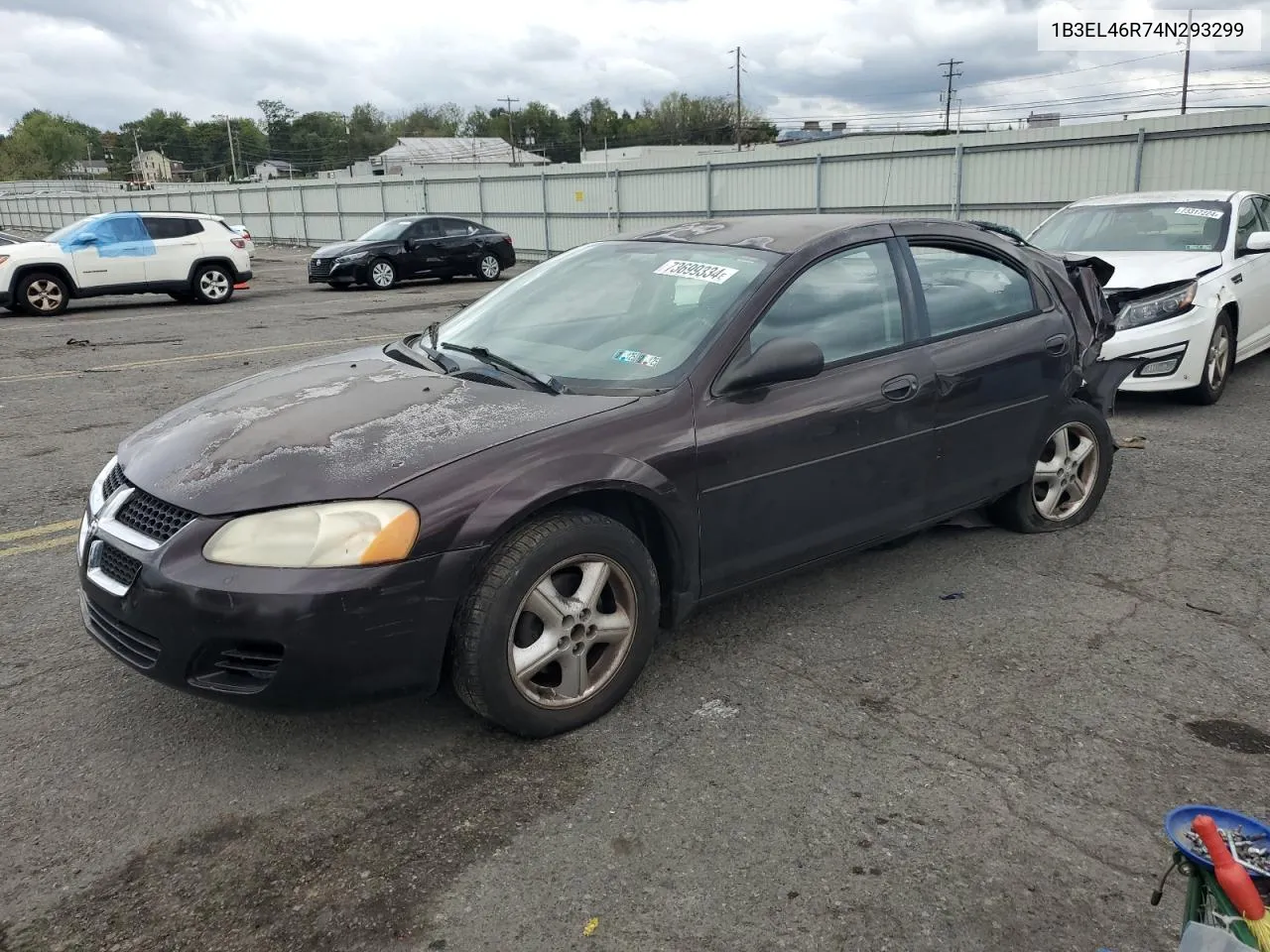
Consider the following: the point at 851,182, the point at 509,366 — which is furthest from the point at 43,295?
the point at 509,366

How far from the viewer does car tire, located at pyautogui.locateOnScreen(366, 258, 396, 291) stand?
66.2 ft

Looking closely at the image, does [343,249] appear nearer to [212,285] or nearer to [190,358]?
[212,285]

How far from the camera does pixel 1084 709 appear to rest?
332 cm

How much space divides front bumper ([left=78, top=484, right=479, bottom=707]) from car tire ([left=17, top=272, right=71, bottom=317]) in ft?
50.4

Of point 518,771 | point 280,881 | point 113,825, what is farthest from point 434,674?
point 113,825

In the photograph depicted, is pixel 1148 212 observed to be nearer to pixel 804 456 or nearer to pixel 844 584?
pixel 844 584

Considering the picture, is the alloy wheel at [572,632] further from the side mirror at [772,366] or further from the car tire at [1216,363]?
the car tire at [1216,363]

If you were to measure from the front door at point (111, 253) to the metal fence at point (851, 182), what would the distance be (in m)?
10.1

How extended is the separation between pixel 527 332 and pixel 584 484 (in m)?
1.16

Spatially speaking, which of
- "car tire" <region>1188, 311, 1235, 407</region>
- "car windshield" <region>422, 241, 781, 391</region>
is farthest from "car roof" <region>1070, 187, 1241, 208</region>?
"car windshield" <region>422, 241, 781, 391</region>

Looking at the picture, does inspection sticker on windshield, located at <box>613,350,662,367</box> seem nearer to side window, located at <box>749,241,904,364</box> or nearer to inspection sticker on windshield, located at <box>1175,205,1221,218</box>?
side window, located at <box>749,241,904,364</box>

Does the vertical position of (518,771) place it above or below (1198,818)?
below

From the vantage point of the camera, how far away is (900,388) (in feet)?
12.9

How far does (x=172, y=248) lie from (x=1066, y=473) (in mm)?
15787
